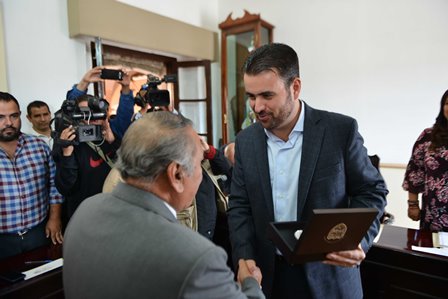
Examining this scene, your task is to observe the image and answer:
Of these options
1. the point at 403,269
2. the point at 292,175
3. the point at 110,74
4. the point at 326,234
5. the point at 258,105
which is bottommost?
the point at 403,269

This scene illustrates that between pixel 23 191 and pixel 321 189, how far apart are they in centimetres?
171

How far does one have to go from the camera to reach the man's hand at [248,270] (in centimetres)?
105

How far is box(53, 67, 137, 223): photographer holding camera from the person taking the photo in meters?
1.89

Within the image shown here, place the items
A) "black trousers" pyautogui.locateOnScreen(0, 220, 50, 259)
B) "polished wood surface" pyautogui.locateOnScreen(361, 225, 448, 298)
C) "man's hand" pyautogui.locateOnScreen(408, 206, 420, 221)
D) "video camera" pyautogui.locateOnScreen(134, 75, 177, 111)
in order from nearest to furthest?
"polished wood surface" pyautogui.locateOnScreen(361, 225, 448, 298), "black trousers" pyautogui.locateOnScreen(0, 220, 50, 259), "video camera" pyautogui.locateOnScreen(134, 75, 177, 111), "man's hand" pyautogui.locateOnScreen(408, 206, 420, 221)

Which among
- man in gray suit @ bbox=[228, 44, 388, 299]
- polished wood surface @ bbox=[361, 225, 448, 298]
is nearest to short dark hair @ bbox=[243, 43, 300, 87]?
man in gray suit @ bbox=[228, 44, 388, 299]

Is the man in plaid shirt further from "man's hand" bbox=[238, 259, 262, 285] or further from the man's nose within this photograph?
the man's nose

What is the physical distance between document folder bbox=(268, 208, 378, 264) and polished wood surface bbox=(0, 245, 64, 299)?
1.03 metres

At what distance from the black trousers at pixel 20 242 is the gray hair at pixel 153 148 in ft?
4.85

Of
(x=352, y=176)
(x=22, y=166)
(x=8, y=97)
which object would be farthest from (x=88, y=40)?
(x=352, y=176)

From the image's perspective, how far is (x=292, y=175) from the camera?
119 centimetres

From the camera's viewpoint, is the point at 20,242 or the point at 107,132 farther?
the point at 107,132

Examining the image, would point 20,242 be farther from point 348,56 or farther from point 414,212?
point 348,56

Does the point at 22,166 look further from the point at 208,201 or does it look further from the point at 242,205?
the point at 242,205

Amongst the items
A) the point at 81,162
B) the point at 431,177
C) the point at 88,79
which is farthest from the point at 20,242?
the point at 431,177
